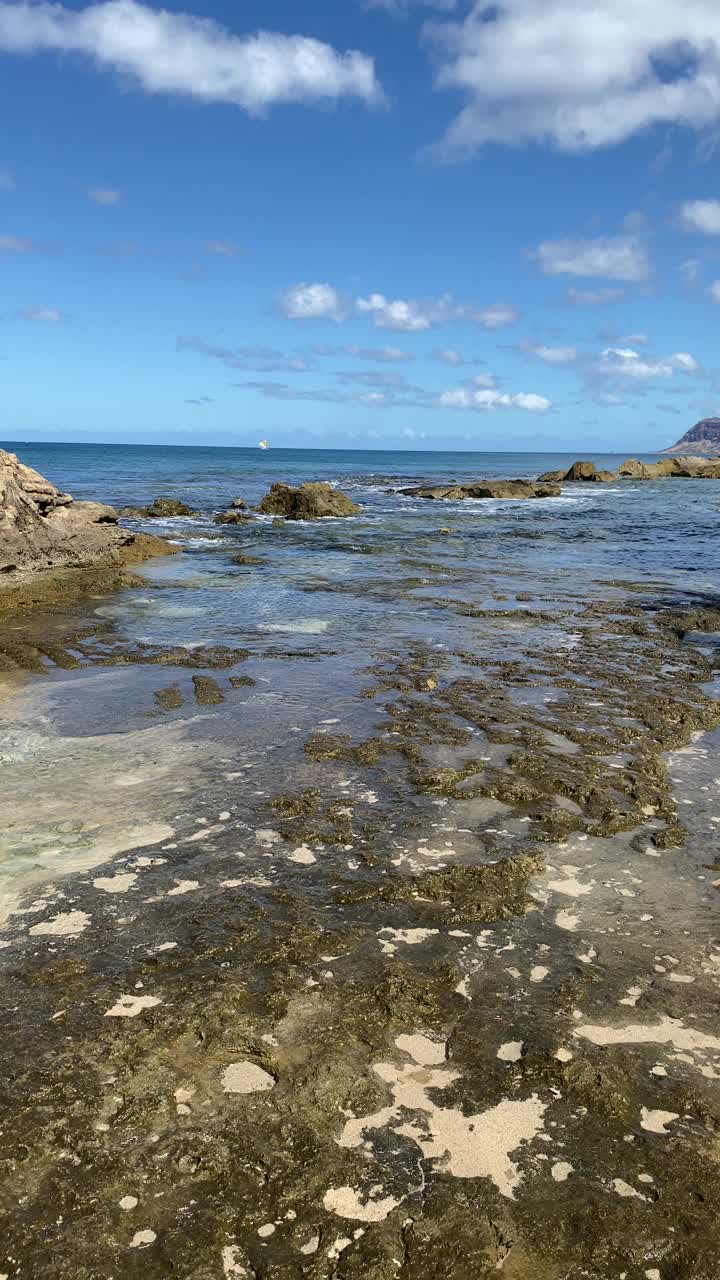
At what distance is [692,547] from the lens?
2384 cm

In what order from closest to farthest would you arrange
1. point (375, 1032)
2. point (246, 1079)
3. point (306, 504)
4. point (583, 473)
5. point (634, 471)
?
point (246, 1079) < point (375, 1032) < point (306, 504) < point (583, 473) < point (634, 471)

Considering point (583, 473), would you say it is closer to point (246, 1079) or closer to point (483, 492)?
point (483, 492)

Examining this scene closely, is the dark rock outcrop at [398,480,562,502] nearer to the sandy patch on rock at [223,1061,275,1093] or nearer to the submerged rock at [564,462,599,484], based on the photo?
the submerged rock at [564,462,599,484]

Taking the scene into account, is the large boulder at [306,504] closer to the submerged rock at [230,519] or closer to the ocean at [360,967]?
the submerged rock at [230,519]

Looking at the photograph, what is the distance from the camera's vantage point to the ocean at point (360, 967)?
2791mm

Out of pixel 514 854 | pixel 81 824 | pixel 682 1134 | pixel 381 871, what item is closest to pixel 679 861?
pixel 514 854

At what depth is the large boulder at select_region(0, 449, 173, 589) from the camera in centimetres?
1545

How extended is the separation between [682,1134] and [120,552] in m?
17.8

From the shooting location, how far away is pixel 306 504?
32188mm

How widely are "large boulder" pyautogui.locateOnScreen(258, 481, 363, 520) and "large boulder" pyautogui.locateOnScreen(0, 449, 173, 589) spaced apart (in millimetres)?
12499

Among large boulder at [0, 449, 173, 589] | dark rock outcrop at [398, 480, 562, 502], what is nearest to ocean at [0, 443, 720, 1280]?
large boulder at [0, 449, 173, 589]

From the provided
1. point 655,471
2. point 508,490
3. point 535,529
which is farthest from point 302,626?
point 655,471

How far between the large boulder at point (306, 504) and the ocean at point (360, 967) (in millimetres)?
22805

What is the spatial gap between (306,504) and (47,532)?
16301mm
